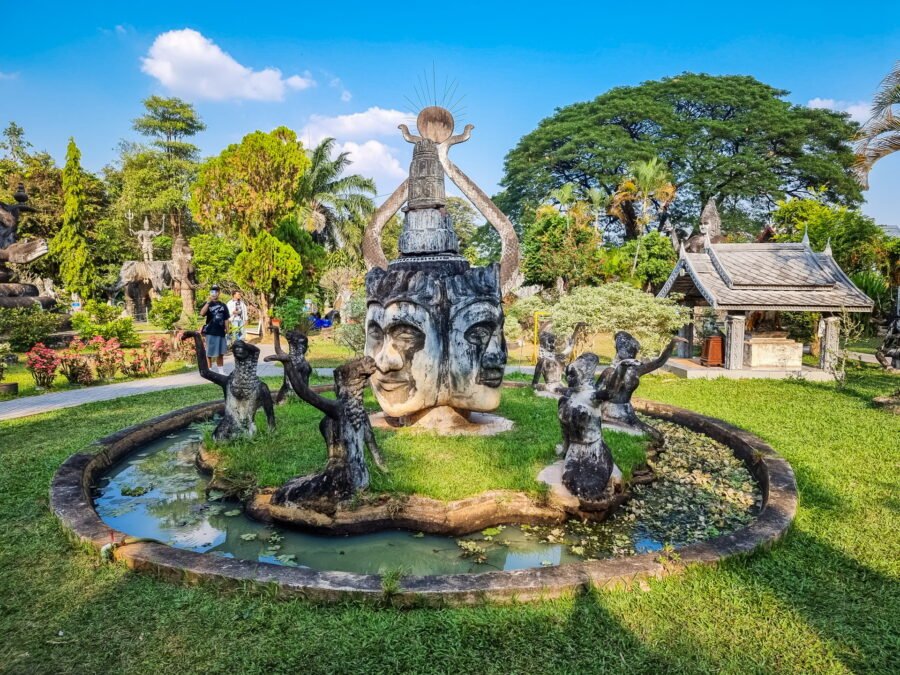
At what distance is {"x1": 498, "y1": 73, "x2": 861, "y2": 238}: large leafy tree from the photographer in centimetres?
3088

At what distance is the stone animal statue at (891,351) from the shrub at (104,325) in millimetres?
20143

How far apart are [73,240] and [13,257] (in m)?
12.5

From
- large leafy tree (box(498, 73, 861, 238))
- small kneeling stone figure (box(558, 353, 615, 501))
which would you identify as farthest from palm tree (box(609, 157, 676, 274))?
small kneeling stone figure (box(558, 353, 615, 501))

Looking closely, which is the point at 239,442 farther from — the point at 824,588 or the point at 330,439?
the point at 824,588

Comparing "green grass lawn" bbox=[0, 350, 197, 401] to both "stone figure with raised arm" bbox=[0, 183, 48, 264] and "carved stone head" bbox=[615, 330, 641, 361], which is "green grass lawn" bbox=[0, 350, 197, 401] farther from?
"carved stone head" bbox=[615, 330, 641, 361]

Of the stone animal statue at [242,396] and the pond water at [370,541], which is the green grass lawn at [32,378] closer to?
the stone animal statue at [242,396]

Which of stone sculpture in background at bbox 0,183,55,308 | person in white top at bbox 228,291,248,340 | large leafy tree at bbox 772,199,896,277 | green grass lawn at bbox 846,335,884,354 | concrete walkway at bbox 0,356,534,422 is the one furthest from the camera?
large leafy tree at bbox 772,199,896,277

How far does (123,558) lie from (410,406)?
335 cm

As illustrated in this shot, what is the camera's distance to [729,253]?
45.5 feet

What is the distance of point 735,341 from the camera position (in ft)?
41.4

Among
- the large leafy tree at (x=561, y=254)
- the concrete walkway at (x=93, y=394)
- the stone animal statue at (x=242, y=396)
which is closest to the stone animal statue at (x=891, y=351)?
the concrete walkway at (x=93, y=394)

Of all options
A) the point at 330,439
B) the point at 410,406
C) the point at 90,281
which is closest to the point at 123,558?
the point at 330,439

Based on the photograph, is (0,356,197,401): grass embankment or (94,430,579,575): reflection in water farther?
(0,356,197,401): grass embankment

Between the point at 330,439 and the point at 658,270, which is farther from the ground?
the point at 658,270
